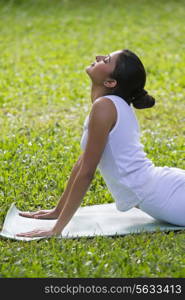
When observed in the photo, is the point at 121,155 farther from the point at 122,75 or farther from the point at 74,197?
the point at 122,75

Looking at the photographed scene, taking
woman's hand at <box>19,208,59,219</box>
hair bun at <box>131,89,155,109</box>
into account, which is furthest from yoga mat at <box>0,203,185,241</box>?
hair bun at <box>131,89,155,109</box>

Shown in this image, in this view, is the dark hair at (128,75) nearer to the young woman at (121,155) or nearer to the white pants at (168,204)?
the young woman at (121,155)

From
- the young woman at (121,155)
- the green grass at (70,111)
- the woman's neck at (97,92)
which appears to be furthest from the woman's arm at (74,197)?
the woman's neck at (97,92)

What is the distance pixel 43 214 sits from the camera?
15.7 ft

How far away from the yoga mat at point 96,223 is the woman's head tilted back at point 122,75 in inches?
31.3

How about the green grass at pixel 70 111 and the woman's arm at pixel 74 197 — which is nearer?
the green grass at pixel 70 111

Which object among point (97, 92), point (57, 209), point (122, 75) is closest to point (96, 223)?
point (57, 209)

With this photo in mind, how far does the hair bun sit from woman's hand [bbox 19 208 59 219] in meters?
0.95

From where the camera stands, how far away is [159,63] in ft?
30.8

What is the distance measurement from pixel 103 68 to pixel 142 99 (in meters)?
0.33

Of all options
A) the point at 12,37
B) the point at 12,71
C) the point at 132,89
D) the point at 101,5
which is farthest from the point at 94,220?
the point at 101,5

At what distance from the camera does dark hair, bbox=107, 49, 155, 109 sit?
428cm

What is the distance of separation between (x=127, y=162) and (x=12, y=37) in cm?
744

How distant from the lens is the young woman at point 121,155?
4293mm
